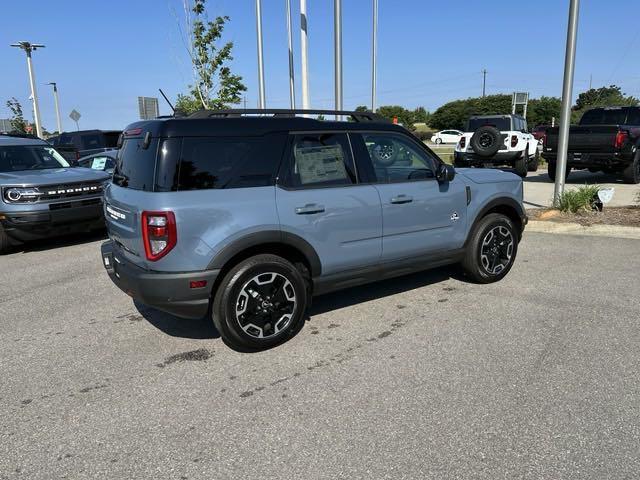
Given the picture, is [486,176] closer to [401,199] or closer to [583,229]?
[401,199]

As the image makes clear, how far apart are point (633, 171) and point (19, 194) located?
1350cm

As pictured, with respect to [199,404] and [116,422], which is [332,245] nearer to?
[199,404]

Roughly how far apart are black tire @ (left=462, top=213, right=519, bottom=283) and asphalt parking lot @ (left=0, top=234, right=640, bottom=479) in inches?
9.4

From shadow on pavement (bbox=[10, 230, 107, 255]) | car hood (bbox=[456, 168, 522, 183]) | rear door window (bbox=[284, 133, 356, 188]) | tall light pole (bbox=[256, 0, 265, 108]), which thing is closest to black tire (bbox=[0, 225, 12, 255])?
shadow on pavement (bbox=[10, 230, 107, 255])

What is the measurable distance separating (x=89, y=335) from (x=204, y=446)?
7.03ft

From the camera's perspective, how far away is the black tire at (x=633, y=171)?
12594 mm

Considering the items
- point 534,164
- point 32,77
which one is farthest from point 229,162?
point 32,77

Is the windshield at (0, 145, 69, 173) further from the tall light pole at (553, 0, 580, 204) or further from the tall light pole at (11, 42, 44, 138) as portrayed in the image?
the tall light pole at (11, 42, 44, 138)

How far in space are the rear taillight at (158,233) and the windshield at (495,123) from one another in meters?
13.7

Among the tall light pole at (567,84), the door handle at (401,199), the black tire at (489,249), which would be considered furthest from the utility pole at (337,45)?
the door handle at (401,199)

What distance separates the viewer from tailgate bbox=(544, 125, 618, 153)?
11.9m

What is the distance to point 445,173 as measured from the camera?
4758mm

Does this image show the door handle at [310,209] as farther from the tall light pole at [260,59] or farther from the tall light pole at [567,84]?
the tall light pole at [260,59]

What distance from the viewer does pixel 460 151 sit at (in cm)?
1527
